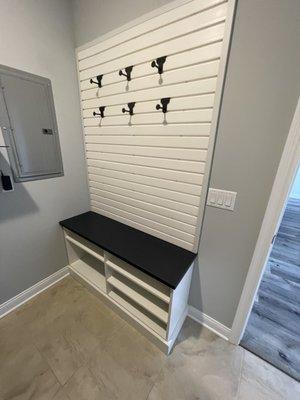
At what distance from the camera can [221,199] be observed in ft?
3.84

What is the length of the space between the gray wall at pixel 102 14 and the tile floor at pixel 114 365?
7.61 ft

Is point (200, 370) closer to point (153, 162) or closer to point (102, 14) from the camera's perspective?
point (153, 162)

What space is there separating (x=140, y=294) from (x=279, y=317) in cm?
127

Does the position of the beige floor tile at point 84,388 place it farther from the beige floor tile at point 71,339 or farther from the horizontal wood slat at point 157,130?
the horizontal wood slat at point 157,130

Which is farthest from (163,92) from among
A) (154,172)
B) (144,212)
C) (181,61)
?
(144,212)

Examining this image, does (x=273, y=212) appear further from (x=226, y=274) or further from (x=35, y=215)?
(x=35, y=215)

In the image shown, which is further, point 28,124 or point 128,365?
point 28,124

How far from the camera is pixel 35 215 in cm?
159

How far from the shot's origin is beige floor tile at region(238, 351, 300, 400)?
1103 millimetres

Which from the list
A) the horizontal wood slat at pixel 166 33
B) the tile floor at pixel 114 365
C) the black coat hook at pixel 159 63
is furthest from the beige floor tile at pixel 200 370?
the horizontal wood slat at pixel 166 33

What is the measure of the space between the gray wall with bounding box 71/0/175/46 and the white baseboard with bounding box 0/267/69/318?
2216mm

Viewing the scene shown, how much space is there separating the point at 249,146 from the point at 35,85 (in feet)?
5.32

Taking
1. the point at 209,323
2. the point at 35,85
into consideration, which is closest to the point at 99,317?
the point at 209,323

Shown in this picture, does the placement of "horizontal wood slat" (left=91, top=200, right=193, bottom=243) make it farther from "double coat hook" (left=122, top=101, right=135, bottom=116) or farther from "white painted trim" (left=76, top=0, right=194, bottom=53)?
"white painted trim" (left=76, top=0, right=194, bottom=53)
